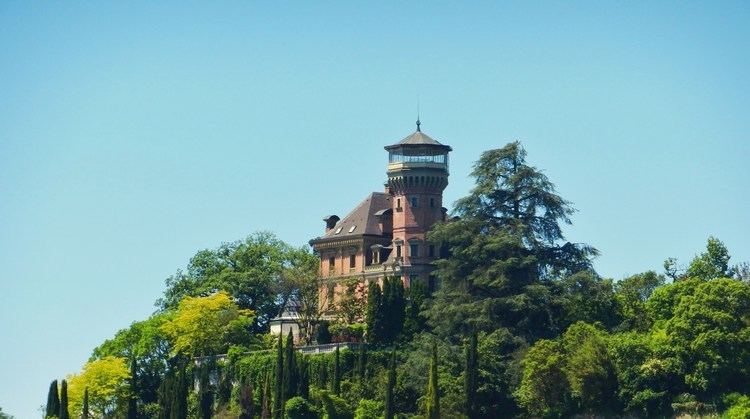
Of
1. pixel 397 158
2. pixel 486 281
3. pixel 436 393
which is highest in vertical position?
pixel 397 158

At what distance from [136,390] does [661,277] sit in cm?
3335

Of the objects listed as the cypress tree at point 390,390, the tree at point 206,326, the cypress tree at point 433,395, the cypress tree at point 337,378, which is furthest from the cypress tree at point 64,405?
the cypress tree at point 433,395

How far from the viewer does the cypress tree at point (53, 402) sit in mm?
99812

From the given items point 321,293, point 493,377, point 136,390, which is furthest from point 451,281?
point 136,390

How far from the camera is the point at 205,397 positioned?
99750mm

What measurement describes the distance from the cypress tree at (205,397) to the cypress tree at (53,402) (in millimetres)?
8425

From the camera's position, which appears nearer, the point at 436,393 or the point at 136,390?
the point at 436,393

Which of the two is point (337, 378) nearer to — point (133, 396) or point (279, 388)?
point (279, 388)

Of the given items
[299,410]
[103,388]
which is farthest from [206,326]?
[299,410]

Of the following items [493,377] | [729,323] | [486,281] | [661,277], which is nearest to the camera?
[729,323]

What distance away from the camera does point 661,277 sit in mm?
102312

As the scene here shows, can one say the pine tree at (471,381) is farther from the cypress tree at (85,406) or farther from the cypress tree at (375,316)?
the cypress tree at (85,406)

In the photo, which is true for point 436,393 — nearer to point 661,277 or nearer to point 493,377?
point 493,377

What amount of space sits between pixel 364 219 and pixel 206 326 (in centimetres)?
1219
